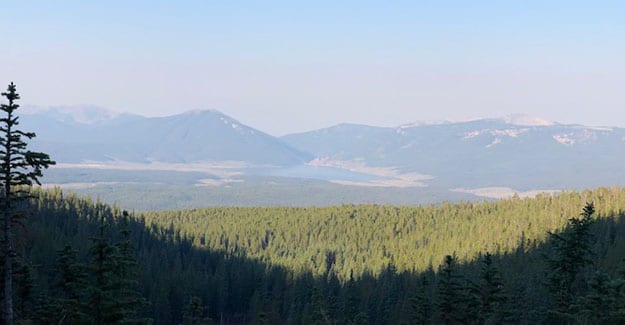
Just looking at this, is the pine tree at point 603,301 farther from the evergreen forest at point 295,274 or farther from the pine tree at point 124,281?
the pine tree at point 124,281

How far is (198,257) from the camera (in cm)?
18688

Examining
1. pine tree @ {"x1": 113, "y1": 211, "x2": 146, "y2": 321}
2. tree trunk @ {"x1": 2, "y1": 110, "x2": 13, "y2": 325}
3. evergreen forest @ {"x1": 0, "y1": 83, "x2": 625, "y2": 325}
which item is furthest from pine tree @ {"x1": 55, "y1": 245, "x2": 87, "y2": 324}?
tree trunk @ {"x1": 2, "y1": 110, "x2": 13, "y2": 325}

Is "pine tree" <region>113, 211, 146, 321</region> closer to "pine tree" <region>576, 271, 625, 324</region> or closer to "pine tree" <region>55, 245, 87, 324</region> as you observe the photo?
"pine tree" <region>55, 245, 87, 324</region>

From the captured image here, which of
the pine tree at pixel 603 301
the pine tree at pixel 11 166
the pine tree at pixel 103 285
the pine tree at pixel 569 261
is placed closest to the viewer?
the pine tree at pixel 11 166

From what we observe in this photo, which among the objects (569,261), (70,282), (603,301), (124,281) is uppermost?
(569,261)

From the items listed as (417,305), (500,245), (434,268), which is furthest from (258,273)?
(417,305)

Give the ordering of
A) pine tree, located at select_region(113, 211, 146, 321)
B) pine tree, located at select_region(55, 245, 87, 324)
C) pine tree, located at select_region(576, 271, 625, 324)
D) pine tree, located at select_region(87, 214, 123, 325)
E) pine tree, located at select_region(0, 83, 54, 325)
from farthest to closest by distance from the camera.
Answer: pine tree, located at select_region(55, 245, 87, 324)
pine tree, located at select_region(576, 271, 625, 324)
pine tree, located at select_region(113, 211, 146, 321)
pine tree, located at select_region(87, 214, 123, 325)
pine tree, located at select_region(0, 83, 54, 325)

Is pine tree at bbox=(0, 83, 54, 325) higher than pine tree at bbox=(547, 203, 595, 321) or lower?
higher

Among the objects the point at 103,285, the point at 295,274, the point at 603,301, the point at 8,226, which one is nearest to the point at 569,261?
the point at 603,301

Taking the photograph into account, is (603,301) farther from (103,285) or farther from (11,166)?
(11,166)

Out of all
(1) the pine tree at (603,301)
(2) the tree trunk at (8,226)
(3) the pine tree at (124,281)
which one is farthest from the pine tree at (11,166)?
(1) the pine tree at (603,301)

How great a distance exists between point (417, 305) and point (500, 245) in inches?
4928

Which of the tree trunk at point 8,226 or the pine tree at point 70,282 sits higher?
the tree trunk at point 8,226

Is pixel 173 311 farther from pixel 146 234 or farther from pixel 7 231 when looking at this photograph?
pixel 7 231
